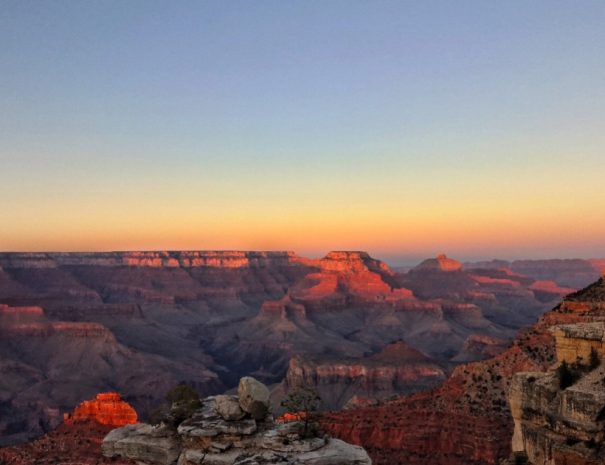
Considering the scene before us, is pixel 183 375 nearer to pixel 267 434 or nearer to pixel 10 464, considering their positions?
pixel 10 464

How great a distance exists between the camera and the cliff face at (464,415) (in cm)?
3931

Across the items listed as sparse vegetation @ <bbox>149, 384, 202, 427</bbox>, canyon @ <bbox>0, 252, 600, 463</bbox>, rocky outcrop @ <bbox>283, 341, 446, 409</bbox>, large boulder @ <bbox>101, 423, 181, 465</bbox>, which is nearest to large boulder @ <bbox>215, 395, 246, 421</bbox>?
sparse vegetation @ <bbox>149, 384, 202, 427</bbox>

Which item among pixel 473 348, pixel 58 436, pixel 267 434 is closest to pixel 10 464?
pixel 58 436

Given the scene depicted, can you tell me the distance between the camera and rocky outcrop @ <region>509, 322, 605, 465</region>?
18.3 meters

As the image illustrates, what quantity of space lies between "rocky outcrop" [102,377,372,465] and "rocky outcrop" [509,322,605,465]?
6198 millimetres

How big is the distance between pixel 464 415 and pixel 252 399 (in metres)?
21.9

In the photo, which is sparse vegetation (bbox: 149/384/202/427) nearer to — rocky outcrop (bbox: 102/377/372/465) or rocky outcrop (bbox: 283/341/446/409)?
rocky outcrop (bbox: 102/377/372/465)

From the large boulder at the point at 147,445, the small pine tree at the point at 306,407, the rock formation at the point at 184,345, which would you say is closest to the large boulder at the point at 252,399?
the small pine tree at the point at 306,407

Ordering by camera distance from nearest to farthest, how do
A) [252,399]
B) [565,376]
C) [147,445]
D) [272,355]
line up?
[565,376]
[252,399]
[147,445]
[272,355]

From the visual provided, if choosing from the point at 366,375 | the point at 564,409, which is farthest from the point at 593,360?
the point at 366,375

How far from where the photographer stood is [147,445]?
27.1 metres

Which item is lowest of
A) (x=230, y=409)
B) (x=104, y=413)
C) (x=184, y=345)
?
(x=184, y=345)

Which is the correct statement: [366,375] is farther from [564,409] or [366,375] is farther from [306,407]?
[564,409]

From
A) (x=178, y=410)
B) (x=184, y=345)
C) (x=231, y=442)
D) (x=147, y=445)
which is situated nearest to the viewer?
(x=231, y=442)
